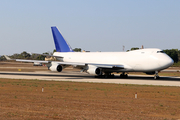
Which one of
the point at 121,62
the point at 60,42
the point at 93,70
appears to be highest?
the point at 60,42

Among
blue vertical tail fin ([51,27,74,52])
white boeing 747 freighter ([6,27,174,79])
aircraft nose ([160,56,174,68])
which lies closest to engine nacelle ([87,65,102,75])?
white boeing 747 freighter ([6,27,174,79])

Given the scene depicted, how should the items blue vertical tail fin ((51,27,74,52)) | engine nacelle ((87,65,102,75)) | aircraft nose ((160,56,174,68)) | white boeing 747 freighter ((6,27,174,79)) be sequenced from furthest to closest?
blue vertical tail fin ((51,27,74,52)) → engine nacelle ((87,65,102,75)) → white boeing 747 freighter ((6,27,174,79)) → aircraft nose ((160,56,174,68))

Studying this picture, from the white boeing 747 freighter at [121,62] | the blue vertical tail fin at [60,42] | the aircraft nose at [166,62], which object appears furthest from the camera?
the blue vertical tail fin at [60,42]

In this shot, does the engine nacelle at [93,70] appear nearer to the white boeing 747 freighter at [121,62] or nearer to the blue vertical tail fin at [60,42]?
the white boeing 747 freighter at [121,62]

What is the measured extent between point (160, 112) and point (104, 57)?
3405cm

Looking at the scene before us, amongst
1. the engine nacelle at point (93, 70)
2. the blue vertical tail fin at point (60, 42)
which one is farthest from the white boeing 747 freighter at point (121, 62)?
the blue vertical tail fin at point (60, 42)

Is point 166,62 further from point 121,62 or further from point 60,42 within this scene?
point 60,42

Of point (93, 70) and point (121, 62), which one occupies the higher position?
point (121, 62)

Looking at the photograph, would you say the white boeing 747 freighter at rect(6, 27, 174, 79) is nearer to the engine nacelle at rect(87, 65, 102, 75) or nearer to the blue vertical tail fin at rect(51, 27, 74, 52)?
the engine nacelle at rect(87, 65, 102, 75)

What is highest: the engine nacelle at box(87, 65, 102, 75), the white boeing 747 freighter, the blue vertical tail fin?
the blue vertical tail fin

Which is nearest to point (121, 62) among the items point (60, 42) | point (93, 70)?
point (93, 70)

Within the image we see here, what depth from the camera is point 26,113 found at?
14.5 metres

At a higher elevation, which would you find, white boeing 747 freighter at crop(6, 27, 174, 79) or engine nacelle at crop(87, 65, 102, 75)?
white boeing 747 freighter at crop(6, 27, 174, 79)

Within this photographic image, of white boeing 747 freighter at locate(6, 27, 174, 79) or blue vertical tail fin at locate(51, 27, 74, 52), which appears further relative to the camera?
blue vertical tail fin at locate(51, 27, 74, 52)
